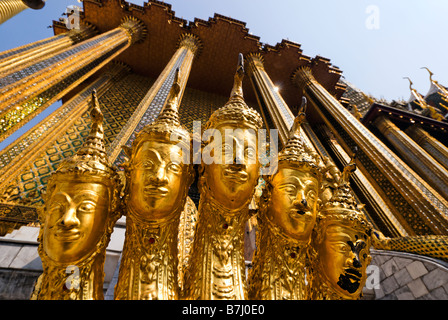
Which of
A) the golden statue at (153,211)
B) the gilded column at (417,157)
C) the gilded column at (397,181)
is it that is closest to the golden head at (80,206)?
the golden statue at (153,211)

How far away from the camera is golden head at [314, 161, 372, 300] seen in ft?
3.32

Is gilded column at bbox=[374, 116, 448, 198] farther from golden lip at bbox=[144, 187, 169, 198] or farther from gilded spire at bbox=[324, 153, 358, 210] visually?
golden lip at bbox=[144, 187, 169, 198]

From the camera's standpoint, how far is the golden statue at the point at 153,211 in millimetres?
914

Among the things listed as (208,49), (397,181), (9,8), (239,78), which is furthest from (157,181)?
(208,49)

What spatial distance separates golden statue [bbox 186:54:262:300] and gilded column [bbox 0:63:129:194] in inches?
108

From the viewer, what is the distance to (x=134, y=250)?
3.28 ft

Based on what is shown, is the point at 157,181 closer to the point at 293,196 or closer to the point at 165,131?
the point at 165,131

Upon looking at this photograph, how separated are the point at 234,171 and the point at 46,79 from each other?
2.66m

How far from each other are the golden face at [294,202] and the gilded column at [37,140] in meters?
3.04

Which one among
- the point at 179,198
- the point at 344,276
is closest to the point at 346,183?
the point at 344,276

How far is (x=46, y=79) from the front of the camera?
2.47 metres

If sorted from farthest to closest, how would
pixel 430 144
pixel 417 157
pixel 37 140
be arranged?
pixel 430 144
pixel 417 157
pixel 37 140

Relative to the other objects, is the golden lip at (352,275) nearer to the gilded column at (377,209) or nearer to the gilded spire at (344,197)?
the gilded spire at (344,197)

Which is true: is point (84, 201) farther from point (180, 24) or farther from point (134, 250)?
point (180, 24)
